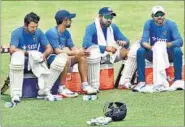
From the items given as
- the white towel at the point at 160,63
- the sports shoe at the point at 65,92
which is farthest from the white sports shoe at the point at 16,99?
the white towel at the point at 160,63

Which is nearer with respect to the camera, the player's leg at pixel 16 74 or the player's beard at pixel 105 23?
the player's leg at pixel 16 74

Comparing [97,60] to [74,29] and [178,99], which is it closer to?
[178,99]

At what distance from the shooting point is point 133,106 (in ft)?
38.2

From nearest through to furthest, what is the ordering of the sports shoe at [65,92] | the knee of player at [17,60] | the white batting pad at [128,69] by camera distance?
the knee of player at [17,60], the sports shoe at [65,92], the white batting pad at [128,69]

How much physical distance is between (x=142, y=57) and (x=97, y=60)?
729mm

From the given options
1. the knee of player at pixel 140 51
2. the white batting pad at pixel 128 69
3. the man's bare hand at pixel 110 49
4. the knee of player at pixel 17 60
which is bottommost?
the white batting pad at pixel 128 69

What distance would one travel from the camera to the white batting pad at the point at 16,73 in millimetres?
12133

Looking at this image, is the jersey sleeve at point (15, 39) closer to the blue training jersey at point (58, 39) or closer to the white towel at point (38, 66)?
the white towel at point (38, 66)

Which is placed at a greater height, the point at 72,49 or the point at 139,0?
the point at 139,0

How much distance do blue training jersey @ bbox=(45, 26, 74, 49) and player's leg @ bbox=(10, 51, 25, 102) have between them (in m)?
0.64

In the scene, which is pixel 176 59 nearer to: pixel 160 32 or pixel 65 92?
pixel 160 32

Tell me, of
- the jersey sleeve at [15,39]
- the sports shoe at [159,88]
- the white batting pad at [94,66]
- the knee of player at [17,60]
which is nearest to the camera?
the knee of player at [17,60]

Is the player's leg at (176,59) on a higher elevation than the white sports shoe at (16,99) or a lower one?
higher

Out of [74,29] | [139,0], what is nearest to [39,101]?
[74,29]
